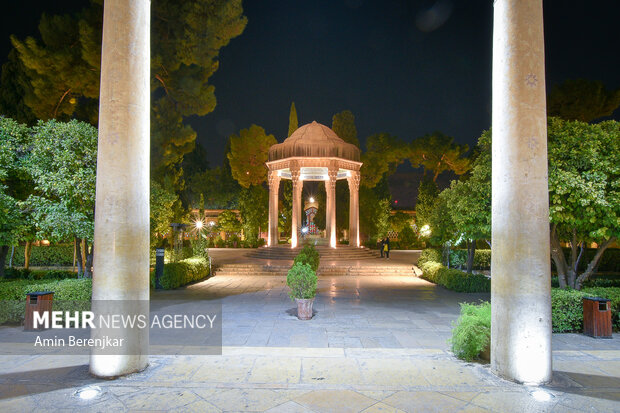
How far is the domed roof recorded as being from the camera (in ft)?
84.9

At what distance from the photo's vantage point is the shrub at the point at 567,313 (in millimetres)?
8453

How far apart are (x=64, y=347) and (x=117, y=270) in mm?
2930

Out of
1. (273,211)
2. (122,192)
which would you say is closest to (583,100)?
(273,211)

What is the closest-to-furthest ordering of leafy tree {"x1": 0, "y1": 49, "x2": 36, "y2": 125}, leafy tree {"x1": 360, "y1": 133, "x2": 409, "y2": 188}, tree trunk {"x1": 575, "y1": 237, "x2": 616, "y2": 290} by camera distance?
tree trunk {"x1": 575, "y1": 237, "x2": 616, "y2": 290} < leafy tree {"x1": 0, "y1": 49, "x2": 36, "y2": 125} < leafy tree {"x1": 360, "y1": 133, "x2": 409, "y2": 188}

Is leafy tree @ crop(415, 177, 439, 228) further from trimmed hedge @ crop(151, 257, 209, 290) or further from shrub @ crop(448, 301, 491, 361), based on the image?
shrub @ crop(448, 301, 491, 361)

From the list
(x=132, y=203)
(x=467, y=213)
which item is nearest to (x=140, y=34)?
(x=132, y=203)

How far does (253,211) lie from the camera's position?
121 feet

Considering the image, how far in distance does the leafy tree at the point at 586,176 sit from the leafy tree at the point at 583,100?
51.9ft

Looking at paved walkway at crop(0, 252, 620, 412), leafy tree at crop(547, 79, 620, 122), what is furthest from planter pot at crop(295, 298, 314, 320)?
leafy tree at crop(547, 79, 620, 122)

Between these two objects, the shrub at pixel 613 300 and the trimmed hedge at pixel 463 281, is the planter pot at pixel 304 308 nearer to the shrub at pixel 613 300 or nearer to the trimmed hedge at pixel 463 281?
the shrub at pixel 613 300

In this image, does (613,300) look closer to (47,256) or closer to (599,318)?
(599,318)

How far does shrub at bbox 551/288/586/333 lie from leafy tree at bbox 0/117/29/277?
514 inches

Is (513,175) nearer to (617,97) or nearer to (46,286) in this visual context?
(46,286)

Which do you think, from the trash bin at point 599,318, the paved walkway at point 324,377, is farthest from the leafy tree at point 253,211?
the trash bin at point 599,318
